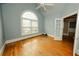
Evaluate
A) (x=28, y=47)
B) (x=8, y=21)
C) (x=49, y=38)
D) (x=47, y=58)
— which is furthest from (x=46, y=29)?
(x=47, y=58)

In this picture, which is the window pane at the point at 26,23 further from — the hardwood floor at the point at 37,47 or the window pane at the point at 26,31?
the hardwood floor at the point at 37,47

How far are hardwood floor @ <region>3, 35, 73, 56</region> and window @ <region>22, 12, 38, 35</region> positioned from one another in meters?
0.28

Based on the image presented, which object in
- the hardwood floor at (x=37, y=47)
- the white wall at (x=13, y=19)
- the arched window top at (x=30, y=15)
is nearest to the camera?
the white wall at (x=13, y=19)

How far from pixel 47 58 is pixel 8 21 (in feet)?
3.77

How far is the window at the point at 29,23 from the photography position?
5.46 ft

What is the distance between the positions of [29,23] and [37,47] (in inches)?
37.6

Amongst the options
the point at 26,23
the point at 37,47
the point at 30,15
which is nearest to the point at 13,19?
the point at 26,23

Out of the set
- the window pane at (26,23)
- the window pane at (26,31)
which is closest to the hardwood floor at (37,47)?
the window pane at (26,31)

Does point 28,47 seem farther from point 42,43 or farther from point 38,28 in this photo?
point 38,28

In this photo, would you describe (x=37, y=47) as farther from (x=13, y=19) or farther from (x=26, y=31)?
(x=13, y=19)

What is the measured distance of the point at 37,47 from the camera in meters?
2.27

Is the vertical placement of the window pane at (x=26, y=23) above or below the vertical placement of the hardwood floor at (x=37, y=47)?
above

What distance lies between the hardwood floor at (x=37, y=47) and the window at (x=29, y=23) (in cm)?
28

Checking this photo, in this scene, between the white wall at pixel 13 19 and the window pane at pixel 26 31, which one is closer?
the white wall at pixel 13 19
